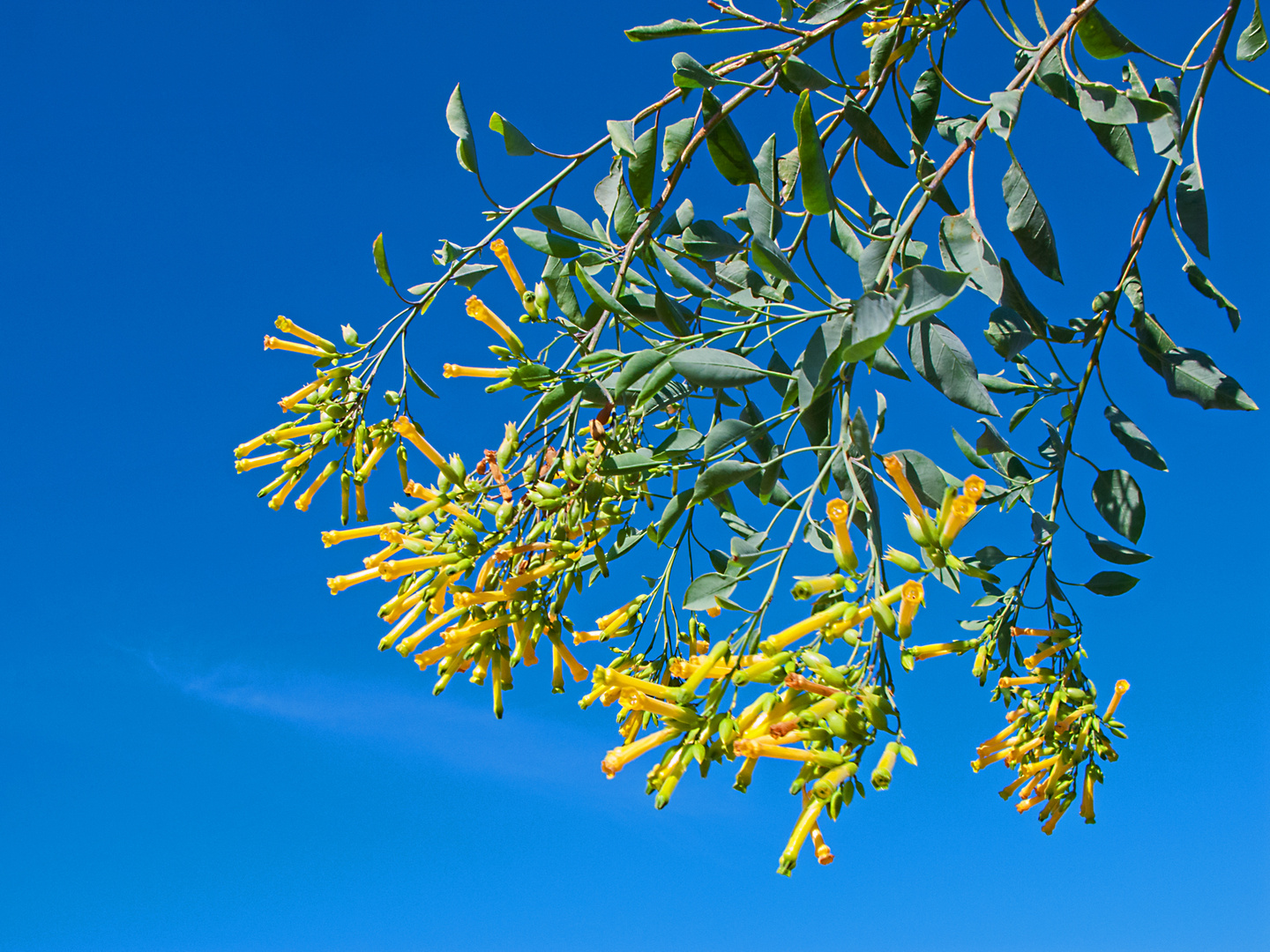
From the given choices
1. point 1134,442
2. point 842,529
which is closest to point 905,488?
point 842,529

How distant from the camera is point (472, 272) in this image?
1763 mm

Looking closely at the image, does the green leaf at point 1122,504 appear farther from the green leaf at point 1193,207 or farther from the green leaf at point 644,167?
the green leaf at point 644,167

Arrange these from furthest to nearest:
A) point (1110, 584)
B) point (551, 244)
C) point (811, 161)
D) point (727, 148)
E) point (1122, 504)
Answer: point (1110, 584) < point (1122, 504) < point (551, 244) < point (727, 148) < point (811, 161)

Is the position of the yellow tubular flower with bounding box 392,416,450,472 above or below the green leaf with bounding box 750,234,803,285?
below

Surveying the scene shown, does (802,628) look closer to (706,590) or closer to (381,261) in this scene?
(706,590)

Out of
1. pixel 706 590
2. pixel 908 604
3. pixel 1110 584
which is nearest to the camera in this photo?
pixel 908 604

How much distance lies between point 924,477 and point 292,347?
114cm

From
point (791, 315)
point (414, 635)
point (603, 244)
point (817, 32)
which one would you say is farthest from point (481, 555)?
point (817, 32)

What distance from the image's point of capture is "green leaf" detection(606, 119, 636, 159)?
1562 mm

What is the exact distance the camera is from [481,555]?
1.37 metres

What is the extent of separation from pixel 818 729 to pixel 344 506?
3.26ft

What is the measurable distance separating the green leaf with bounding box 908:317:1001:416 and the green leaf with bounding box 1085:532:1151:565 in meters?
0.87

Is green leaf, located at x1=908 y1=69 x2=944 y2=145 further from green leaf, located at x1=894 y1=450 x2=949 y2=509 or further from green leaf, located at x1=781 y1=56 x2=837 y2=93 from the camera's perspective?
green leaf, located at x1=894 y1=450 x2=949 y2=509

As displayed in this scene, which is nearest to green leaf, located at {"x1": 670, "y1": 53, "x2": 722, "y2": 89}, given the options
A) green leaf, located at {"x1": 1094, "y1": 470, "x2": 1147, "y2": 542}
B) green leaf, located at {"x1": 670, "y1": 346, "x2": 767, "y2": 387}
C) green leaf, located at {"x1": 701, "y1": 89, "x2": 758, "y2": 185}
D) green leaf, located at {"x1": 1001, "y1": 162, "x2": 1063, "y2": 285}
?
green leaf, located at {"x1": 701, "y1": 89, "x2": 758, "y2": 185}
